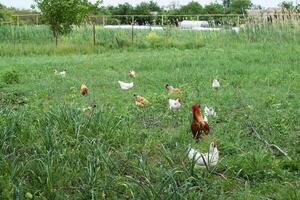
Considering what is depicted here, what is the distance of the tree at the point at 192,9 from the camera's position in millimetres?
35688

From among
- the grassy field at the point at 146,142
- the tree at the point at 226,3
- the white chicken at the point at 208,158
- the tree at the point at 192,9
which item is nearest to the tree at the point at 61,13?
the grassy field at the point at 146,142

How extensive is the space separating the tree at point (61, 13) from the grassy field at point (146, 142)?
29.7 feet

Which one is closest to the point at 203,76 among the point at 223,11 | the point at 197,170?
the point at 197,170

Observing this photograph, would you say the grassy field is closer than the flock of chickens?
Yes

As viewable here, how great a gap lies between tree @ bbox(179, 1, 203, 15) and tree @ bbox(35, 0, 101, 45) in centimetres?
1855

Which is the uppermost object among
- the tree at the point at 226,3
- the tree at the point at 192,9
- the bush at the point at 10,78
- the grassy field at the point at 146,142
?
the tree at the point at 226,3

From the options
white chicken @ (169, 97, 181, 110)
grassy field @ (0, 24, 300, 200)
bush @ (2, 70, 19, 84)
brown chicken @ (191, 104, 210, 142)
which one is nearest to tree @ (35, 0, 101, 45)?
bush @ (2, 70, 19, 84)

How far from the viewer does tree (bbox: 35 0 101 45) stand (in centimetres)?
1684

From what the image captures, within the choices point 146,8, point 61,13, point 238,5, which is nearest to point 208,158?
point 61,13

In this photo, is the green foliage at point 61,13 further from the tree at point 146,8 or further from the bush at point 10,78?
the tree at point 146,8

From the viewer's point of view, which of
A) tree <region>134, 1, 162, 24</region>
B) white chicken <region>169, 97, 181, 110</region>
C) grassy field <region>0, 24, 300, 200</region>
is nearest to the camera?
grassy field <region>0, 24, 300, 200</region>

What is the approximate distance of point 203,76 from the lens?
860 centimetres

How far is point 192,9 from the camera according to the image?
3672cm

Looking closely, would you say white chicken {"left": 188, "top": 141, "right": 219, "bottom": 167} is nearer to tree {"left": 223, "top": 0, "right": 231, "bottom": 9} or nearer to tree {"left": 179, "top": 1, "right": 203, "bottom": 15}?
tree {"left": 179, "top": 1, "right": 203, "bottom": 15}
